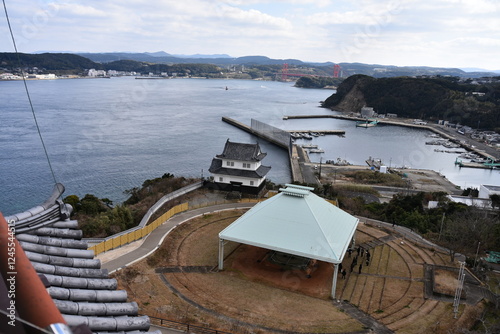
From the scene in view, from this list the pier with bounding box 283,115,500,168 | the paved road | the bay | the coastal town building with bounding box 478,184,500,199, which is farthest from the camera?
the pier with bounding box 283,115,500,168

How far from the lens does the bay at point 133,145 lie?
51.5m

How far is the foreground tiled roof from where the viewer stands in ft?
20.8

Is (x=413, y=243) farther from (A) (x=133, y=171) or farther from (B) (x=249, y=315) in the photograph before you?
(A) (x=133, y=171)

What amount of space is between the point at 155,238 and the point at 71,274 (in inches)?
696

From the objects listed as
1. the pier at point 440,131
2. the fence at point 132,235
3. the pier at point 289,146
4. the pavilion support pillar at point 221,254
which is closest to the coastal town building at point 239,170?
the fence at point 132,235

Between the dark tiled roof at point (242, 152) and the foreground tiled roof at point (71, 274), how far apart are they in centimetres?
2831

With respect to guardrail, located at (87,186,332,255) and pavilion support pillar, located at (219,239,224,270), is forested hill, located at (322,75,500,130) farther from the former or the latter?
pavilion support pillar, located at (219,239,224,270)

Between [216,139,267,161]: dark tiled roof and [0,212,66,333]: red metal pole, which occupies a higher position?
[0,212,66,333]: red metal pole

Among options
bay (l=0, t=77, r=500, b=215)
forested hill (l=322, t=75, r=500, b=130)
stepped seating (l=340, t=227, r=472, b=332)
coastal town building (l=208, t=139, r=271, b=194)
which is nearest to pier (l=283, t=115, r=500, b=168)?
bay (l=0, t=77, r=500, b=215)

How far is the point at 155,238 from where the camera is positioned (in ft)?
80.6

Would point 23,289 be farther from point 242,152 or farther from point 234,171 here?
point 242,152

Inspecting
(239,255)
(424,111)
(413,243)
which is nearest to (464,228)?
(413,243)

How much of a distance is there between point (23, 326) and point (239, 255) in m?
20.6

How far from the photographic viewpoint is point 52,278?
677 cm
